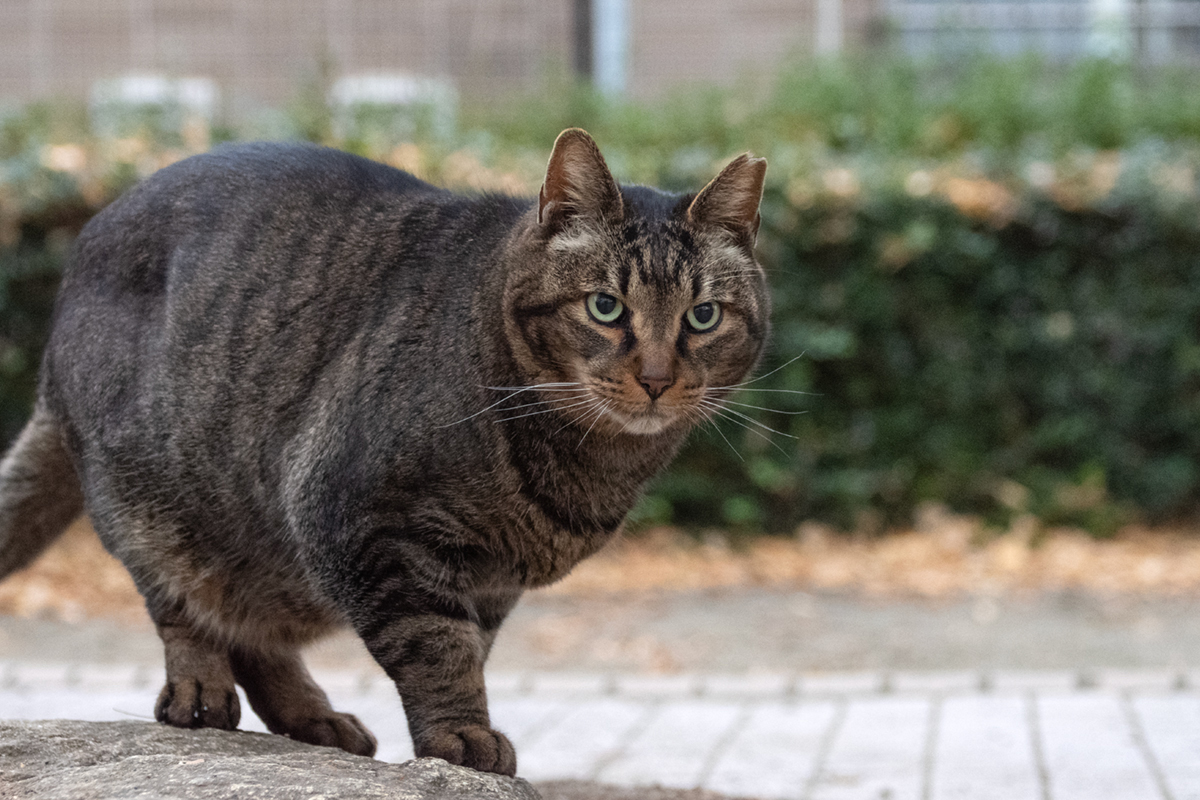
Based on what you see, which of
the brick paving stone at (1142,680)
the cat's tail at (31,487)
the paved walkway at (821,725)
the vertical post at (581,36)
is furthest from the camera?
the vertical post at (581,36)

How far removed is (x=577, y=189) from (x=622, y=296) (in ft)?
0.79

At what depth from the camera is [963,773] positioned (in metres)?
3.50

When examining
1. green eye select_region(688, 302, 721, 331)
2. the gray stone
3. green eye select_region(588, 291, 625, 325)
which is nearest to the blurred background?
green eye select_region(688, 302, 721, 331)

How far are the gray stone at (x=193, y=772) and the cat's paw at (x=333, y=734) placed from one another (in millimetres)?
318

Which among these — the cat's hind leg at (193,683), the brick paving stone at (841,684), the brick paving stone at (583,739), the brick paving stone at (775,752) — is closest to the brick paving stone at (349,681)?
the brick paving stone at (583,739)

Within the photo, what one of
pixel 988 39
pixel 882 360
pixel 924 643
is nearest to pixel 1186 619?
pixel 924 643

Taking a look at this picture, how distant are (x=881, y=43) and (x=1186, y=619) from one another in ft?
20.7

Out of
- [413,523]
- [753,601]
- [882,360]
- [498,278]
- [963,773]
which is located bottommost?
[753,601]

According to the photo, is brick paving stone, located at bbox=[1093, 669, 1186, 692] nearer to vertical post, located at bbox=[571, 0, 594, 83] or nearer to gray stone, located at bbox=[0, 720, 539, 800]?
gray stone, located at bbox=[0, 720, 539, 800]

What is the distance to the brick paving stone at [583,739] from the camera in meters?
3.69

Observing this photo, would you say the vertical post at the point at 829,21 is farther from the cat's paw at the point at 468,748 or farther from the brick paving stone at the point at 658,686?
the cat's paw at the point at 468,748

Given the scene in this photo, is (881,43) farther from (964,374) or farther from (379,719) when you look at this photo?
(379,719)

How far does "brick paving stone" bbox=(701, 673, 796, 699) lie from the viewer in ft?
14.6

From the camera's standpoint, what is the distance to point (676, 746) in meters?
3.90
